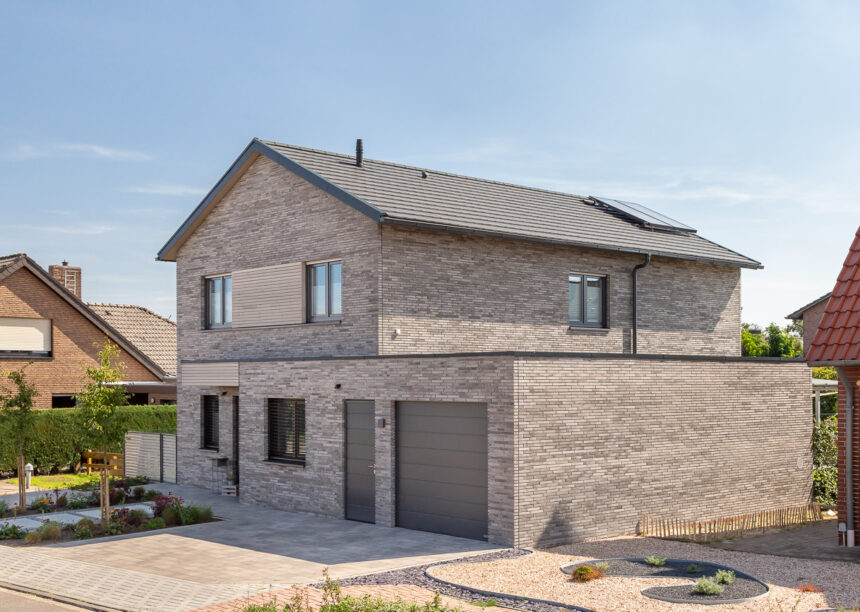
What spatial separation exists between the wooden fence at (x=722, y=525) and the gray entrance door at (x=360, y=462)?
4.90 meters

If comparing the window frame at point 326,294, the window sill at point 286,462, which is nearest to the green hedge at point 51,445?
the window sill at point 286,462

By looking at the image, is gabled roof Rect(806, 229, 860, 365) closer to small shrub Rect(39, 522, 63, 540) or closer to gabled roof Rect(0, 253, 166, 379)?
small shrub Rect(39, 522, 63, 540)

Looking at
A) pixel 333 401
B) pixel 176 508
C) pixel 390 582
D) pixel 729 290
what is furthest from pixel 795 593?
pixel 729 290

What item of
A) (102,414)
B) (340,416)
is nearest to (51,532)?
(102,414)

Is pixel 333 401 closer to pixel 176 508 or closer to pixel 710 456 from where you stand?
pixel 176 508

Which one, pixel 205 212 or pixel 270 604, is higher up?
pixel 205 212

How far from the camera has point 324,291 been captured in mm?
19453

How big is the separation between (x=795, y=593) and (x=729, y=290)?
14.8 m

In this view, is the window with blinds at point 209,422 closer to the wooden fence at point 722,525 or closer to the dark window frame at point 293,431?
the dark window frame at point 293,431

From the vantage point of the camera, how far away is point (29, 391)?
19297mm

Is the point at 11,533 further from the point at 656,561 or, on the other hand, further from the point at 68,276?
the point at 68,276

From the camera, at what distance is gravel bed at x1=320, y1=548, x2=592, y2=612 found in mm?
10592

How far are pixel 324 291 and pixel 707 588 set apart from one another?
431 inches

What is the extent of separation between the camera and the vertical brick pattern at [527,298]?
1822 cm
